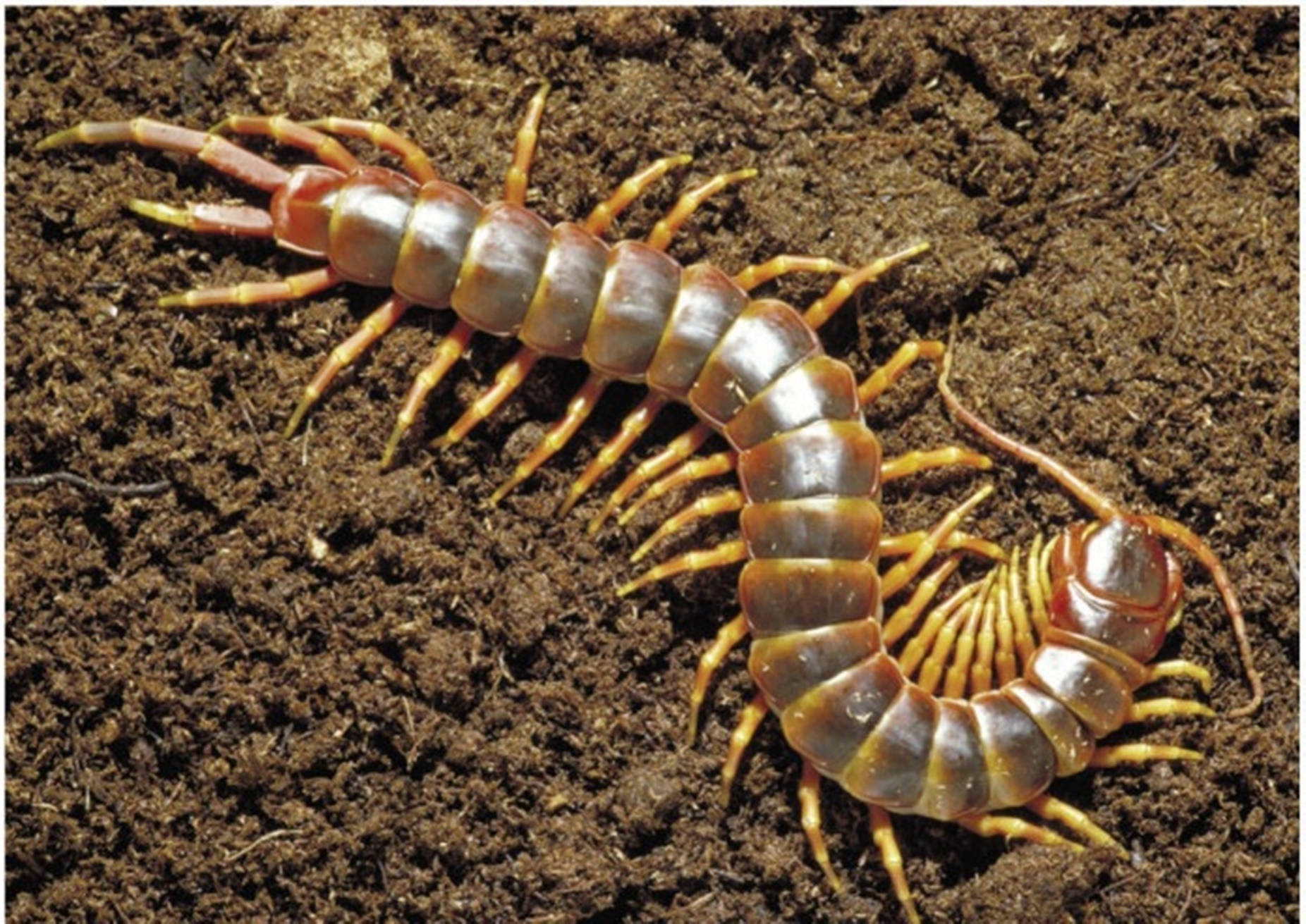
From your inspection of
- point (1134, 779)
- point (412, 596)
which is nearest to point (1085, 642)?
point (1134, 779)

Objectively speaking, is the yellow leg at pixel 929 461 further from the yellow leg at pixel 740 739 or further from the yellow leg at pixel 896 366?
the yellow leg at pixel 740 739

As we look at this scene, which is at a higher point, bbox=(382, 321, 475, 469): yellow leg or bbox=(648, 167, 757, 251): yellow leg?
bbox=(648, 167, 757, 251): yellow leg

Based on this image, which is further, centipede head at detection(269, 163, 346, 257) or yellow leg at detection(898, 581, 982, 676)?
yellow leg at detection(898, 581, 982, 676)

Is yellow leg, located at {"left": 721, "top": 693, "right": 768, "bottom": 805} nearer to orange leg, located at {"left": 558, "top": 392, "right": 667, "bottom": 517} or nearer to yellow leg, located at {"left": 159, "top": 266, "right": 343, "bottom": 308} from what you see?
orange leg, located at {"left": 558, "top": 392, "right": 667, "bottom": 517}

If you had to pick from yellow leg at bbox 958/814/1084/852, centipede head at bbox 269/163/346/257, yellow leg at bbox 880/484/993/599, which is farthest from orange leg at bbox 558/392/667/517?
yellow leg at bbox 958/814/1084/852

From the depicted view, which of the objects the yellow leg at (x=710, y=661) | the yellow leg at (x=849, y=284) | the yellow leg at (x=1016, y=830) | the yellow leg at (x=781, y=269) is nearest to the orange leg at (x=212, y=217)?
the yellow leg at (x=781, y=269)

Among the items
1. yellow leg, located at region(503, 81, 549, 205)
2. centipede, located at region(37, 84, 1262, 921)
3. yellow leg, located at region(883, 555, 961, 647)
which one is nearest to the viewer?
centipede, located at region(37, 84, 1262, 921)

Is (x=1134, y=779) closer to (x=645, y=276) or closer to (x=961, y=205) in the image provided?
(x=961, y=205)
